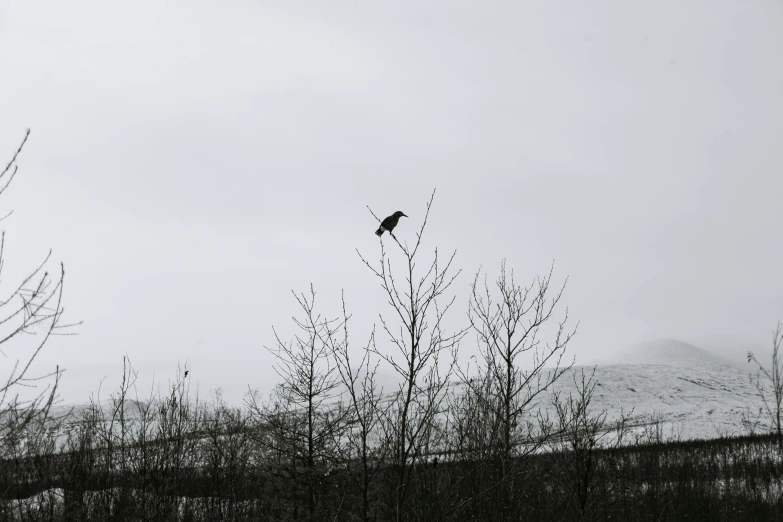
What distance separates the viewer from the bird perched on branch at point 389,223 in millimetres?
4484

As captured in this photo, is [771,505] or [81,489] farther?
[771,505]

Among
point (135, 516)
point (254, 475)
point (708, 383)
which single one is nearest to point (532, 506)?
point (254, 475)

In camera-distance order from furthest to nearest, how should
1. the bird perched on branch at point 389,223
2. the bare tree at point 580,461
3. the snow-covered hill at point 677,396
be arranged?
the snow-covered hill at point 677,396
the bare tree at point 580,461
the bird perched on branch at point 389,223

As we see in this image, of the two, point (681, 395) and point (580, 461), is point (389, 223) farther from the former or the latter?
point (681, 395)

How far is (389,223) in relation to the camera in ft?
15.1

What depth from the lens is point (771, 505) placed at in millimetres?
11977

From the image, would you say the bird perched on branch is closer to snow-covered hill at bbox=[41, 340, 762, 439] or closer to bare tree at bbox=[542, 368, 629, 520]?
bare tree at bbox=[542, 368, 629, 520]

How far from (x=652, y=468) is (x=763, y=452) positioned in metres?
11.4

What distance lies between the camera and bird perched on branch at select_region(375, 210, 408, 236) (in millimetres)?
4484

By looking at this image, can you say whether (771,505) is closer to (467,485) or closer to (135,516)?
(467,485)

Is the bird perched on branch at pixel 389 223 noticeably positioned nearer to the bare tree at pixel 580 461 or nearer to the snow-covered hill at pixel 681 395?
the bare tree at pixel 580 461

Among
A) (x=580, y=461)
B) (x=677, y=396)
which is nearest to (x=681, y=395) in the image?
(x=677, y=396)

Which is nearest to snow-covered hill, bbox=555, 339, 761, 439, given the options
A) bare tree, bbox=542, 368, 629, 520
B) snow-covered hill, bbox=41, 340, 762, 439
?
snow-covered hill, bbox=41, 340, 762, 439

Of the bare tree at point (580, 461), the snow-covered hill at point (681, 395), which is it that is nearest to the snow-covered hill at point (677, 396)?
the snow-covered hill at point (681, 395)
